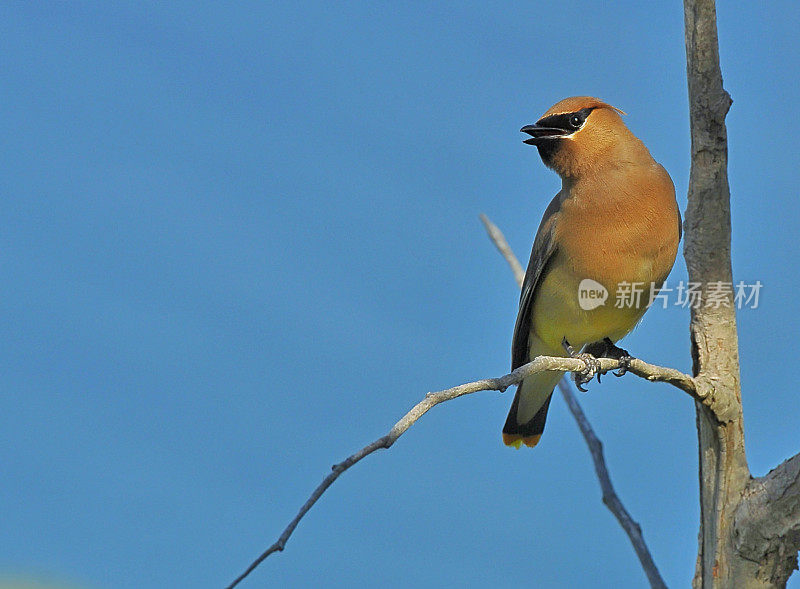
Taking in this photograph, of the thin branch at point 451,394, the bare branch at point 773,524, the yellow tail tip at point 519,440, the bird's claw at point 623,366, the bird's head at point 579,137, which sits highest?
the bird's head at point 579,137

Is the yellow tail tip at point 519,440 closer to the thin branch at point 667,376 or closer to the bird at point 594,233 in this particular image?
the bird at point 594,233

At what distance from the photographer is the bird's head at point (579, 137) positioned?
4.48 metres

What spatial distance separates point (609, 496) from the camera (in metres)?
4.37

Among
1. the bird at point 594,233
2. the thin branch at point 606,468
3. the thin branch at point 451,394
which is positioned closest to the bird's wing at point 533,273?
the bird at point 594,233

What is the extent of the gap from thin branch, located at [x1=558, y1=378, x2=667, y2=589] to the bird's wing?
29 centimetres

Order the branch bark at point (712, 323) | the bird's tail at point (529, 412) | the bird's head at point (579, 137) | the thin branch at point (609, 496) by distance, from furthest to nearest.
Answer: the bird's tail at point (529, 412), the bird's head at point (579, 137), the thin branch at point (609, 496), the branch bark at point (712, 323)

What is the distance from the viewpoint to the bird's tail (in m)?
5.20

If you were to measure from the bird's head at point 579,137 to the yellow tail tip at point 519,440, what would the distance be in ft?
5.24

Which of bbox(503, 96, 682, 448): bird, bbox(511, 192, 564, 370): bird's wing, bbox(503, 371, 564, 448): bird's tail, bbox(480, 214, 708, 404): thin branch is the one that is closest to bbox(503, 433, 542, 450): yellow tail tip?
bbox(503, 371, 564, 448): bird's tail

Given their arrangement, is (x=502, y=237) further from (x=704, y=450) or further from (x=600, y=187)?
(x=704, y=450)

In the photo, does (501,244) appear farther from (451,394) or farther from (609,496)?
(451,394)

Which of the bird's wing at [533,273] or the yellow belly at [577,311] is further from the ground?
the bird's wing at [533,273]

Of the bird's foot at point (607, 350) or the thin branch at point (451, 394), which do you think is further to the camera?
the bird's foot at point (607, 350)

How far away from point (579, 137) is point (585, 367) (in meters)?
1.20
